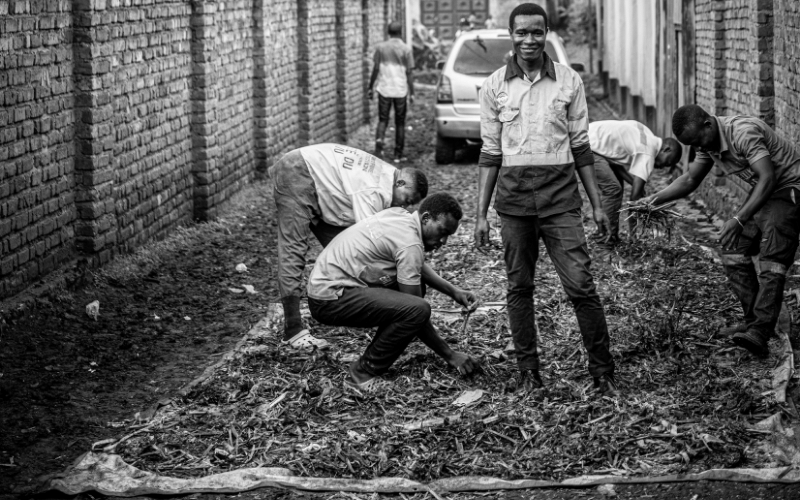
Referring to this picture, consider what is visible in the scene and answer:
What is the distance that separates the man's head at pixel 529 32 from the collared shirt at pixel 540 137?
99 mm

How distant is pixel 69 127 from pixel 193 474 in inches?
159

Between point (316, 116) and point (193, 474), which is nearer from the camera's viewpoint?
point (193, 474)

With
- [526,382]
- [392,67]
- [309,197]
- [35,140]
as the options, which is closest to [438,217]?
[526,382]

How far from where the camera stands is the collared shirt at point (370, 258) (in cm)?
582

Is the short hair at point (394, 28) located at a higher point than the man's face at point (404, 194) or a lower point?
higher

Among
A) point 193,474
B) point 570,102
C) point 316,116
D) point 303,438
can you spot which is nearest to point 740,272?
point 570,102

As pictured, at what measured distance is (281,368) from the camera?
256 inches

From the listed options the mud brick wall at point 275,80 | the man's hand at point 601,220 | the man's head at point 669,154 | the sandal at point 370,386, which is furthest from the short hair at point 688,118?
the mud brick wall at point 275,80

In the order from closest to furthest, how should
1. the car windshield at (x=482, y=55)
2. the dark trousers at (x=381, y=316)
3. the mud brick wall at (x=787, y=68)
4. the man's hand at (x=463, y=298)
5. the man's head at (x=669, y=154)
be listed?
the dark trousers at (x=381, y=316), the man's hand at (x=463, y=298), the mud brick wall at (x=787, y=68), the man's head at (x=669, y=154), the car windshield at (x=482, y=55)

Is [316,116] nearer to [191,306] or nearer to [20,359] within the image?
[191,306]

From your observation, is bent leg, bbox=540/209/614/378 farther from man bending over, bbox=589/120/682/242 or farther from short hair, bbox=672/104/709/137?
man bending over, bbox=589/120/682/242

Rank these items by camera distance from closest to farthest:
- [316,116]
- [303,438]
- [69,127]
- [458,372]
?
[303,438] < [458,372] < [69,127] < [316,116]

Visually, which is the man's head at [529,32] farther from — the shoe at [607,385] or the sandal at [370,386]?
the sandal at [370,386]

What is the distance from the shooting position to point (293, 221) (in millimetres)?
6992
